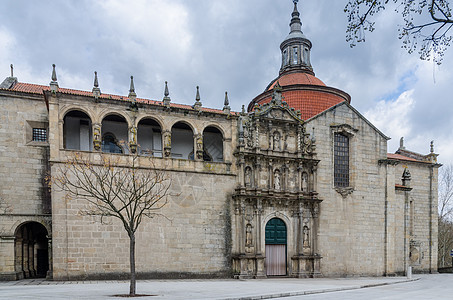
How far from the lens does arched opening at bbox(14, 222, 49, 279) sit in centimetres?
2291

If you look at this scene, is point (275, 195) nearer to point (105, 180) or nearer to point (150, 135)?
point (150, 135)

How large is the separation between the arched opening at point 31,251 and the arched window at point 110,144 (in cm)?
677

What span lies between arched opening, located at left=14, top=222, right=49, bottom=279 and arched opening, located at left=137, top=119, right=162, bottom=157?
874cm

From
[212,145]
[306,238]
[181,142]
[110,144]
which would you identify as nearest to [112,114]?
[110,144]

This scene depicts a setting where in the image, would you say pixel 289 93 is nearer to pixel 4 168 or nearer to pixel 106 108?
pixel 106 108

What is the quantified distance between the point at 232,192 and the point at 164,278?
7000 mm

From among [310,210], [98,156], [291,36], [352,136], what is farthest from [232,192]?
[291,36]

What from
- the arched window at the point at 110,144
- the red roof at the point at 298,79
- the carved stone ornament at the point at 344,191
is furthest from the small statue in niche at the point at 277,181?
the arched window at the point at 110,144

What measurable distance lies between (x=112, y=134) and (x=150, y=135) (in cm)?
260

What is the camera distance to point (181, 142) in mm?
27062

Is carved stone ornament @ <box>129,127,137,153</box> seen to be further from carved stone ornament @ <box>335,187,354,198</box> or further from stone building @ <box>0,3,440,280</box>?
carved stone ornament @ <box>335,187,354,198</box>

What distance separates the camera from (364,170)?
94.3 feet

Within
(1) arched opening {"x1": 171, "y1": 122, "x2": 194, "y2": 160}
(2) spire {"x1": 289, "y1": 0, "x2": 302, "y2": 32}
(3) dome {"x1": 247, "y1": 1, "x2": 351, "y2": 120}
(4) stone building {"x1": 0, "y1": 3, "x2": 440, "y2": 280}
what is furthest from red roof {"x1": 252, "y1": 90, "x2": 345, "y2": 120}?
(2) spire {"x1": 289, "y1": 0, "x2": 302, "y2": 32}

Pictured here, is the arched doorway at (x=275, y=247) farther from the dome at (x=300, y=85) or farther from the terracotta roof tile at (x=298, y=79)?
the terracotta roof tile at (x=298, y=79)
